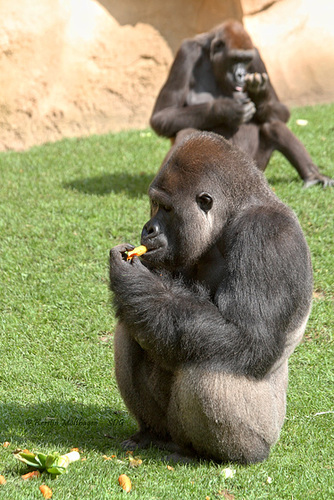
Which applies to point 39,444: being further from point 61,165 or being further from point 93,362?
point 61,165

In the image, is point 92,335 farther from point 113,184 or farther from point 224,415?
point 113,184

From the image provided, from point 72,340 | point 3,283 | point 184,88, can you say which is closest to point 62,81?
point 184,88

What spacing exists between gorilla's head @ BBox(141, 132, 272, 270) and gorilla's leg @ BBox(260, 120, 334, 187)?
4.14m

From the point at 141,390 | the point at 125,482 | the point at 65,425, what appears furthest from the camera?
the point at 65,425

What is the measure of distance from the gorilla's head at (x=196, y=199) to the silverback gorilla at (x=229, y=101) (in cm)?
372

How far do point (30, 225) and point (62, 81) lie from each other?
12.7 ft

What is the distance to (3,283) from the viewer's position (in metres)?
6.23

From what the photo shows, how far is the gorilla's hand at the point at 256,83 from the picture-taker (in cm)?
761

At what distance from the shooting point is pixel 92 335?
18.4 ft

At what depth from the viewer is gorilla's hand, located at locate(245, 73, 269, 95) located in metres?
7.61

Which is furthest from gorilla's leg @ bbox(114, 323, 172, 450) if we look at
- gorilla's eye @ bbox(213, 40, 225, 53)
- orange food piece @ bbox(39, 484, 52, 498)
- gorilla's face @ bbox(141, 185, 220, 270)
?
gorilla's eye @ bbox(213, 40, 225, 53)

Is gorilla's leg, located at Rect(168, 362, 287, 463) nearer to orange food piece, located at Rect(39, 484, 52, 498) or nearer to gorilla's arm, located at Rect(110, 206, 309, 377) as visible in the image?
gorilla's arm, located at Rect(110, 206, 309, 377)

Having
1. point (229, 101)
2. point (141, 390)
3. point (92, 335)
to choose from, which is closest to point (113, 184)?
point (229, 101)

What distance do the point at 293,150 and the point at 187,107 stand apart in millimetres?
1196
